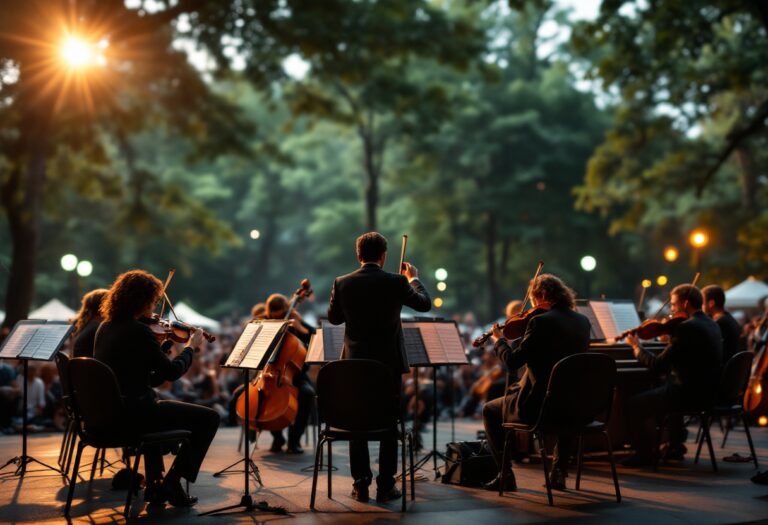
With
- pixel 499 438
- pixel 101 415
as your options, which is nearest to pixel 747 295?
pixel 499 438

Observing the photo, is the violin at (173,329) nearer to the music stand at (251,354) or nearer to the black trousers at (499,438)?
the music stand at (251,354)

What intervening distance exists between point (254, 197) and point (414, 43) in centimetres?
2950

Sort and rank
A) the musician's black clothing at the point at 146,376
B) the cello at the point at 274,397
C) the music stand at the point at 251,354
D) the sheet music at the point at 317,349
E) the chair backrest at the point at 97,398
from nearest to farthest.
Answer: the chair backrest at the point at 97,398 → the musician's black clothing at the point at 146,376 → the music stand at the point at 251,354 → the sheet music at the point at 317,349 → the cello at the point at 274,397

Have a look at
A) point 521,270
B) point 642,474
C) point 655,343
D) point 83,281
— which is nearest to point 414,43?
point 655,343

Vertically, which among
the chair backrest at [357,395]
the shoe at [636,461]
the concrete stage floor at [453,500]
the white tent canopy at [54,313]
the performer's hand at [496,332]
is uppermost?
the white tent canopy at [54,313]

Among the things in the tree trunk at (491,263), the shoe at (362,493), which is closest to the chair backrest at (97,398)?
the shoe at (362,493)

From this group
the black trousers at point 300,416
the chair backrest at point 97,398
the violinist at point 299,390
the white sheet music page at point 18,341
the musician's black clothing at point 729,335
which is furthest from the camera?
the black trousers at point 300,416

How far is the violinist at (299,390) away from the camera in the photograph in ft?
29.6

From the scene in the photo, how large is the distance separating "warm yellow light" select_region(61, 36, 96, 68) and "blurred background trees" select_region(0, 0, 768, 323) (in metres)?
0.15

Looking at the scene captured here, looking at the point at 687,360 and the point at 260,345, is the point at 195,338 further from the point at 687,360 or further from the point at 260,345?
the point at 687,360

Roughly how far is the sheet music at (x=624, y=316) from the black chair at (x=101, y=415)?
14.6 ft

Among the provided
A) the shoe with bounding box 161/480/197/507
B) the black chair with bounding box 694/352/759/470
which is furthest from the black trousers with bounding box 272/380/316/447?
the black chair with bounding box 694/352/759/470

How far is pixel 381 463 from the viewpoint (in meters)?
6.26

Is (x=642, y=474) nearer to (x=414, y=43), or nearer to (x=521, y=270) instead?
(x=414, y=43)
